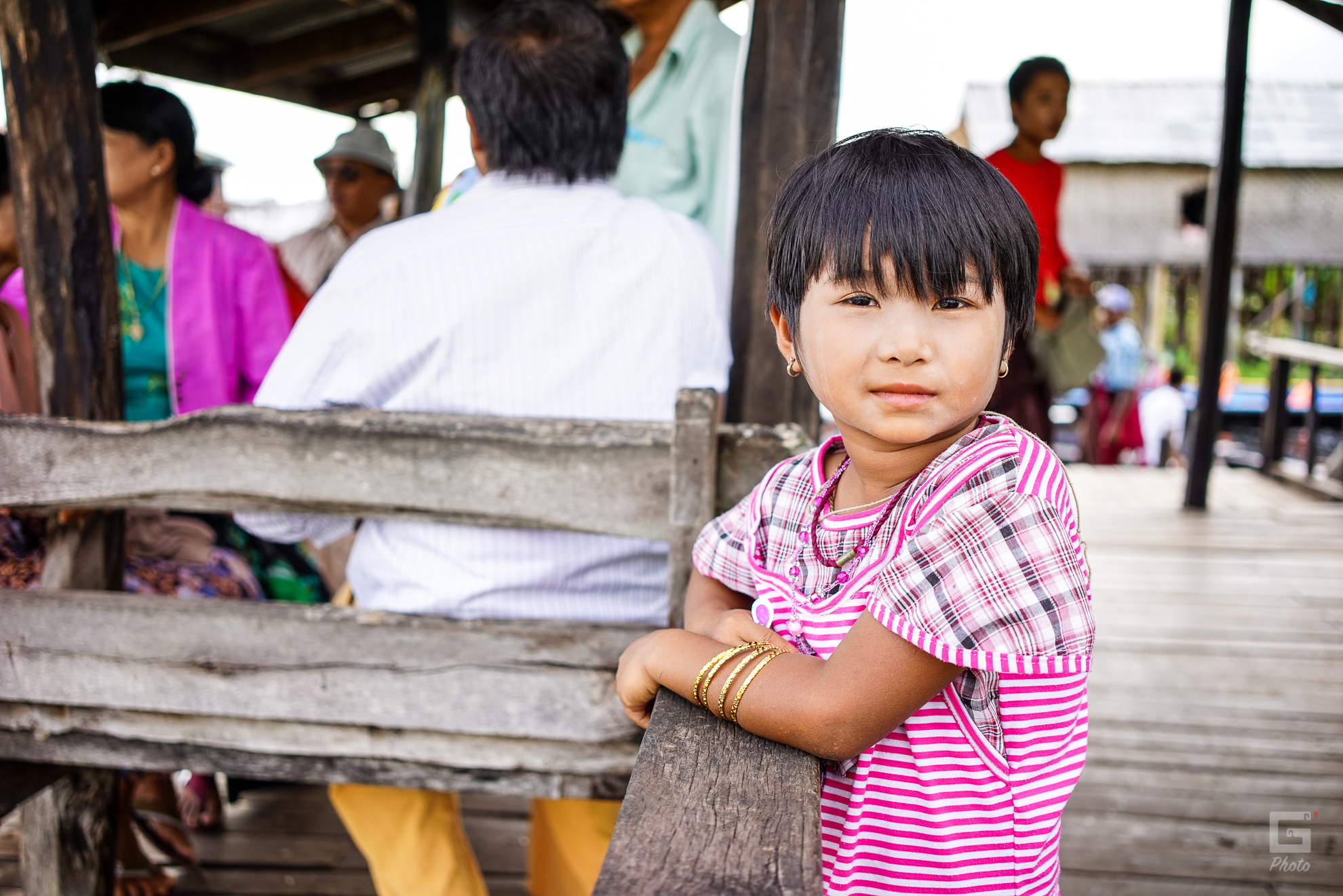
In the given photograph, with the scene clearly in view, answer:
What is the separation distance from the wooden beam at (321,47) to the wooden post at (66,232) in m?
4.09

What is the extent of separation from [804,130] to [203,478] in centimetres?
118

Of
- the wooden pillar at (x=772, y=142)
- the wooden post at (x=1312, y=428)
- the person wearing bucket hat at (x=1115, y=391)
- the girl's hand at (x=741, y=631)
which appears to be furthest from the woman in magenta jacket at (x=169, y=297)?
the person wearing bucket hat at (x=1115, y=391)

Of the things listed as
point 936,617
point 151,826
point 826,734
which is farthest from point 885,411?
point 151,826

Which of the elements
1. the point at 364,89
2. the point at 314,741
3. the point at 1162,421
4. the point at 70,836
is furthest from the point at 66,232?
the point at 1162,421

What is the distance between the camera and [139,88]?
95.3 inches

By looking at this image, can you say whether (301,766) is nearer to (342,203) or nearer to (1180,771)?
(1180,771)

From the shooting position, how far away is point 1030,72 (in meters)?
3.32

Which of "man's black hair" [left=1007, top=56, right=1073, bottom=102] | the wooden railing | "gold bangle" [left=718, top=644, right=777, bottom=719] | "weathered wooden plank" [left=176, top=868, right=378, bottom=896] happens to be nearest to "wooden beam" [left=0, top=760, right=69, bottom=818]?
"weathered wooden plank" [left=176, top=868, right=378, bottom=896]

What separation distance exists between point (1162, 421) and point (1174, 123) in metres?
4.07

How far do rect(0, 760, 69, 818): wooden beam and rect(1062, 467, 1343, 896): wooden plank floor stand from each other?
7.11 ft

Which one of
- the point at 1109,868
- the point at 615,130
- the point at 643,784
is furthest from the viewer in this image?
the point at 1109,868

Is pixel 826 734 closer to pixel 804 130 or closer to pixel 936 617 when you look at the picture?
pixel 936 617

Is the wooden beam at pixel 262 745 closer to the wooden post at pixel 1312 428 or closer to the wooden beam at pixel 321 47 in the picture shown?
the wooden beam at pixel 321 47

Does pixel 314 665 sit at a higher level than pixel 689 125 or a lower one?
lower
